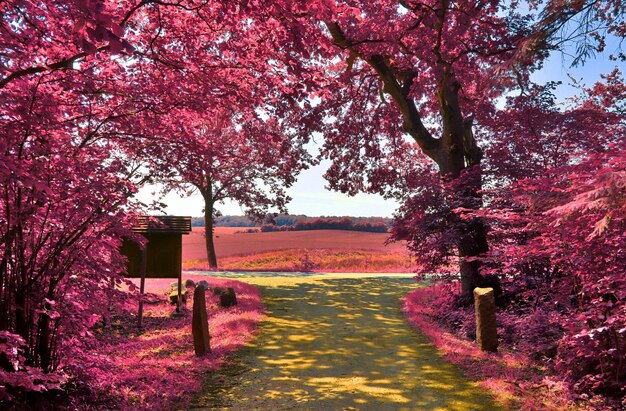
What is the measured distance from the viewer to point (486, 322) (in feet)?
31.7

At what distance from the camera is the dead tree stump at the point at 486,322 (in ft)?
31.6

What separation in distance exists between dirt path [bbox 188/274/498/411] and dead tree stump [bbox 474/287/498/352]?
1054 millimetres

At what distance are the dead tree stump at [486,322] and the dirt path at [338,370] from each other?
1054 millimetres

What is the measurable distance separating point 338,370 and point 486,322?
3.27 m

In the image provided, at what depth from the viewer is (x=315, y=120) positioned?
64.8 ft

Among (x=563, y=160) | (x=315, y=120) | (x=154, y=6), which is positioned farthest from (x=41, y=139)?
(x=315, y=120)

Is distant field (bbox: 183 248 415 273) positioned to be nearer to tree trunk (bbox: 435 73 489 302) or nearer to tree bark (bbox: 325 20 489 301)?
tree trunk (bbox: 435 73 489 302)

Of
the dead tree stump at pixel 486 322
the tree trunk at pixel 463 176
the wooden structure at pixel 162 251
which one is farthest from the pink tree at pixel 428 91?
the wooden structure at pixel 162 251

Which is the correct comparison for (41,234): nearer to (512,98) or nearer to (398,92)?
(398,92)

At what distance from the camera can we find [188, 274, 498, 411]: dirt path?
7168mm

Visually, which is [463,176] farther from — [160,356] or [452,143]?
[160,356]

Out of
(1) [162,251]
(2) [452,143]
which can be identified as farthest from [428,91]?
(1) [162,251]

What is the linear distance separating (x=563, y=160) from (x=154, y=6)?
415 inches

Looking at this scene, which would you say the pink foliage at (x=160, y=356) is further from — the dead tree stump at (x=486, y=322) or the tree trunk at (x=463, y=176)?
the tree trunk at (x=463, y=176)
